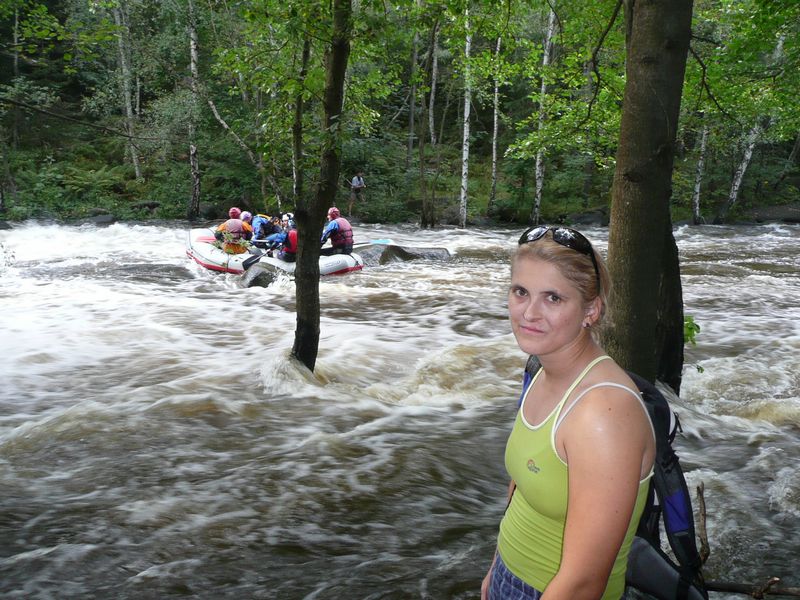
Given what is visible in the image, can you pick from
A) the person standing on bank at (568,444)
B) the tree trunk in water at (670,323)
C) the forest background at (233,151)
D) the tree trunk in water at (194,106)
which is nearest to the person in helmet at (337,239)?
the forest background at (233,151)

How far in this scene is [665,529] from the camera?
5.84ft

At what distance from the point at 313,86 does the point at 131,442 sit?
3645 millimetres

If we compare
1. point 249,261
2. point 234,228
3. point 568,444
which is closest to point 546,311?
point 568,444

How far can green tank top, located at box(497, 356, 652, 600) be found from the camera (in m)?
1.58

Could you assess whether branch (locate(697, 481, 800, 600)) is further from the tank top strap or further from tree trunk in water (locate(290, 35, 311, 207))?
tree trunk in water (locate(290, 35, 311, 207))

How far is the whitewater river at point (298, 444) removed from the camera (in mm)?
3576

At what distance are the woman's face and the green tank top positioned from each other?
0.38ft

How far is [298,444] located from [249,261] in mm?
10632

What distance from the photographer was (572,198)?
30.0 meters

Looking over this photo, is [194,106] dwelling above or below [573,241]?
above

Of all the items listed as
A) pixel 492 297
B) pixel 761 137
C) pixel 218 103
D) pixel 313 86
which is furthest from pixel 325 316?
pixel 761 137

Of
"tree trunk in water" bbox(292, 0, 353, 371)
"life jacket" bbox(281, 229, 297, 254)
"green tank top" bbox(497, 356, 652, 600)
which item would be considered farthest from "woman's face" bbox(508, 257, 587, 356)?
"life jacket" bbox(281, 229, 297, 254)

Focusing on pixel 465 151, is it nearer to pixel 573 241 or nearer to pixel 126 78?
pixel 126 78

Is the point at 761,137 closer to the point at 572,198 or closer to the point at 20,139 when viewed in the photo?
the point at 572,198
